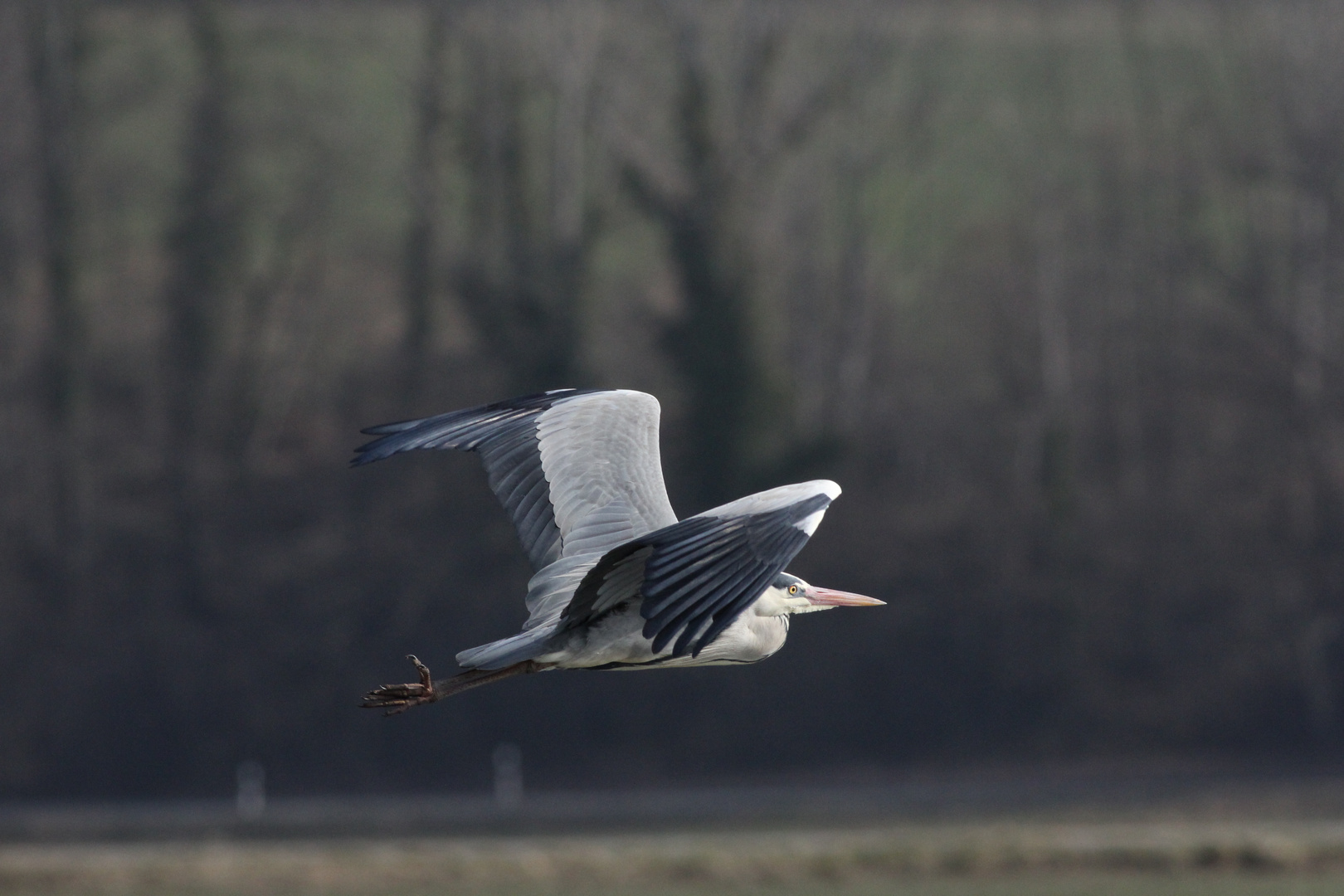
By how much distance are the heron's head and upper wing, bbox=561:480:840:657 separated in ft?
2.46

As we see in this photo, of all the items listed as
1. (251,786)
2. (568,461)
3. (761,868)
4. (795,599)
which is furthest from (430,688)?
(251,786)

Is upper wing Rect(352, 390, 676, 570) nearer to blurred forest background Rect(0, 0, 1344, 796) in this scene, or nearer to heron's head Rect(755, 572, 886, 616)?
heron's head Rect(755, 572, 886, 616)

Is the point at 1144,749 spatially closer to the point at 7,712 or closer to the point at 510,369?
the point at 510,369

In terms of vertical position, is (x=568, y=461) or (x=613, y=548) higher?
(x=568, y=461)

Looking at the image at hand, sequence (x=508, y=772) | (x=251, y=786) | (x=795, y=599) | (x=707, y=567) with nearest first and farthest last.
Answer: (x=707, y=567)
(x=795, y=599)
(x=251, y=786)
(x=508, y=772)

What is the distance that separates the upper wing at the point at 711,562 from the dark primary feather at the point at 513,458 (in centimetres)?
128

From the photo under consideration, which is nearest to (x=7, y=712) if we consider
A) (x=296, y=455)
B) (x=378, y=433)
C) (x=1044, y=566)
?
(x=296, y=455)

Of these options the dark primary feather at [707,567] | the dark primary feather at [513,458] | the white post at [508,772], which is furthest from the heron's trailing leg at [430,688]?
the white post at [508,772]

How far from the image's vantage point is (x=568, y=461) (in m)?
8.36

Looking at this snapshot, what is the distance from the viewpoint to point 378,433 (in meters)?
8.18

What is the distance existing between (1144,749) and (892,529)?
6138 millimetres

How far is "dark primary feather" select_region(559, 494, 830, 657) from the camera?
20.5 feet

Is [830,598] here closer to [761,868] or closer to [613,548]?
[613,548]

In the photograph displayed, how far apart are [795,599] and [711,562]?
1.44 meters
